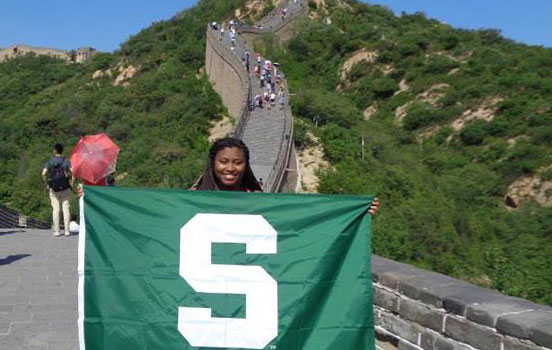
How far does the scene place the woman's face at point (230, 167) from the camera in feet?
13.6

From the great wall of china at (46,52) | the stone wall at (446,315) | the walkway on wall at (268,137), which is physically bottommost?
the stone wall at (446,315)

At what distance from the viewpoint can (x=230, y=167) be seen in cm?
415

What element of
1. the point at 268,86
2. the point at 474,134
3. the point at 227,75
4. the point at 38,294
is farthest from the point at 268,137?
the point at 38,294

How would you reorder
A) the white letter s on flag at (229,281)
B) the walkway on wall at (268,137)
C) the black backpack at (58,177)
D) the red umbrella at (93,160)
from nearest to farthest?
the white letter s on flag at (229,281) < the red umbrella at (93,160) < the black backpack at (58,177) < the walkway on wall at (268,137)

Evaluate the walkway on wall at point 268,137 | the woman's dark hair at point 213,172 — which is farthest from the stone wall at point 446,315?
the walkway on wall at point 268,137

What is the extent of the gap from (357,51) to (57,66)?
151 feet

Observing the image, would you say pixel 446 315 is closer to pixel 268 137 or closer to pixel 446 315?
pixel 446 315

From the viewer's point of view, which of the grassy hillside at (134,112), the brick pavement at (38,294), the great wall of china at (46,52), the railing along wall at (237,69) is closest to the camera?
the brick pavement at (38,294)

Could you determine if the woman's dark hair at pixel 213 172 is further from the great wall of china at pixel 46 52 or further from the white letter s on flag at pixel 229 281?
the great wall of china at pixel 46 52

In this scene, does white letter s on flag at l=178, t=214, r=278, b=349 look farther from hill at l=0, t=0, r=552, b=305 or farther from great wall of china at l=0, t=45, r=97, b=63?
great wall of china at l=0, t=45, r=97, b=63

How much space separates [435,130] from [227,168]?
35.4m

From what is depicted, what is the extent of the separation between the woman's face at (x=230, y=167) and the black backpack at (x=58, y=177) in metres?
6.70

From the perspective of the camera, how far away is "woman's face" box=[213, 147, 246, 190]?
4148 mm

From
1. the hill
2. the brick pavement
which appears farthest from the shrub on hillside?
the brick pavement
